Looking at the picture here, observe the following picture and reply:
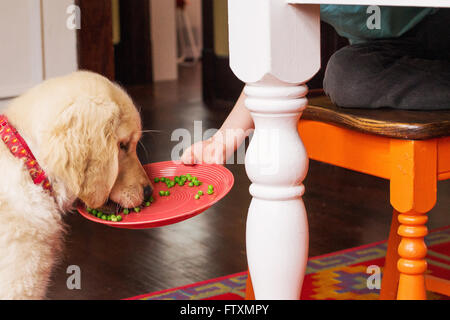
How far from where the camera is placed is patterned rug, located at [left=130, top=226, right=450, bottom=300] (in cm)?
179

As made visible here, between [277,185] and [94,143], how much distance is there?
0.37 meters

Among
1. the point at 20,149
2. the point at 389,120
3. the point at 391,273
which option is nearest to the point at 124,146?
the point at 20,149

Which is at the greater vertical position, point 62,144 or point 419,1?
point 419,1

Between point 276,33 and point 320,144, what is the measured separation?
15.4 inches

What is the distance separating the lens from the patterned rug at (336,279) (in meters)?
1.79

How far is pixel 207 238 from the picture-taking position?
7.61 ft

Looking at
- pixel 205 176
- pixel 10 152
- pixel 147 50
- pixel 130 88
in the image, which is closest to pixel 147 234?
pixel 205 176

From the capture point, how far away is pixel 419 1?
2.87ft

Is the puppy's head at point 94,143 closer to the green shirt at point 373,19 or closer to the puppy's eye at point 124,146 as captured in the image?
the puppy's eye at point 124,146

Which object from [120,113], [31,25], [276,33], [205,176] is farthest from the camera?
[31,25]

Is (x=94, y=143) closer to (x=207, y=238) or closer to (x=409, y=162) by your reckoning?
(x=409, y=162)

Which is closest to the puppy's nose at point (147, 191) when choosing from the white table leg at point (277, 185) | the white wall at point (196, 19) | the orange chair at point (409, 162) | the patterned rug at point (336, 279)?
the white table leg at point (277, 185)

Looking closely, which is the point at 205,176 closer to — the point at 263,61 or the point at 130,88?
the point at 263,61

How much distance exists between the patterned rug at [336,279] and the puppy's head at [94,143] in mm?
596
